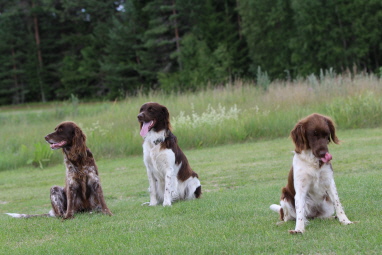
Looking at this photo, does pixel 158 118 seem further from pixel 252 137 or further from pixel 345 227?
pixel 252 137

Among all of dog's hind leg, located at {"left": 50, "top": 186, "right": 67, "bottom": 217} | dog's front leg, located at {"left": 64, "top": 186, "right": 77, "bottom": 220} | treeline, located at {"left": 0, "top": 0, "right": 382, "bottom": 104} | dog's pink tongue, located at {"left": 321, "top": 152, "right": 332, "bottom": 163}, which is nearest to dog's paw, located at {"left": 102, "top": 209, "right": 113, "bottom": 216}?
dog's front leg, located at {"left": 64, "top": 186, "right": 77, "bottom": 220}

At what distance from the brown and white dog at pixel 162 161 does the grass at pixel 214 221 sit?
30cm

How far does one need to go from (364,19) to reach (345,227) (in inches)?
1325

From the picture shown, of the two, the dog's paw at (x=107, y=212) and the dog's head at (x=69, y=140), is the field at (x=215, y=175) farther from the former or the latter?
the dog's head at (x=69, y=140)

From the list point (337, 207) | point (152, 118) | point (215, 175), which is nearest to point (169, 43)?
point (215, 175)

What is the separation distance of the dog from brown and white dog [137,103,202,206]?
0.95 m

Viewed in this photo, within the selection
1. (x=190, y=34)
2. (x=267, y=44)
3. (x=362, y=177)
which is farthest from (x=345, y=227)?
(x=190, y=34)

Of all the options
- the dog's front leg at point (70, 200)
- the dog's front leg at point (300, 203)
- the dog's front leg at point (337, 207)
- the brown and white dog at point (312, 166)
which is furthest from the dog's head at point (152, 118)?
the dog's front leg at point (337, 207)

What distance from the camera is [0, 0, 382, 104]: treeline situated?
3669 centimetres

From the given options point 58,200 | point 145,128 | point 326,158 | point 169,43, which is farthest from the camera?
point 169,43

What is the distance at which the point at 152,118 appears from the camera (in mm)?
7766

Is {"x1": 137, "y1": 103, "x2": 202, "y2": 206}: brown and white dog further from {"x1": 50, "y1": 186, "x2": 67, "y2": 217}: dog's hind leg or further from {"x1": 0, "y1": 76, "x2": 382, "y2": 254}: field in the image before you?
{"x1": 50, "y1": 186, "x2": 67, "y2": 217}: dog's hind leg

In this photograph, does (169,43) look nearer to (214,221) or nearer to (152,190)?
(152,190)

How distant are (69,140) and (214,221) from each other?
2.64m
